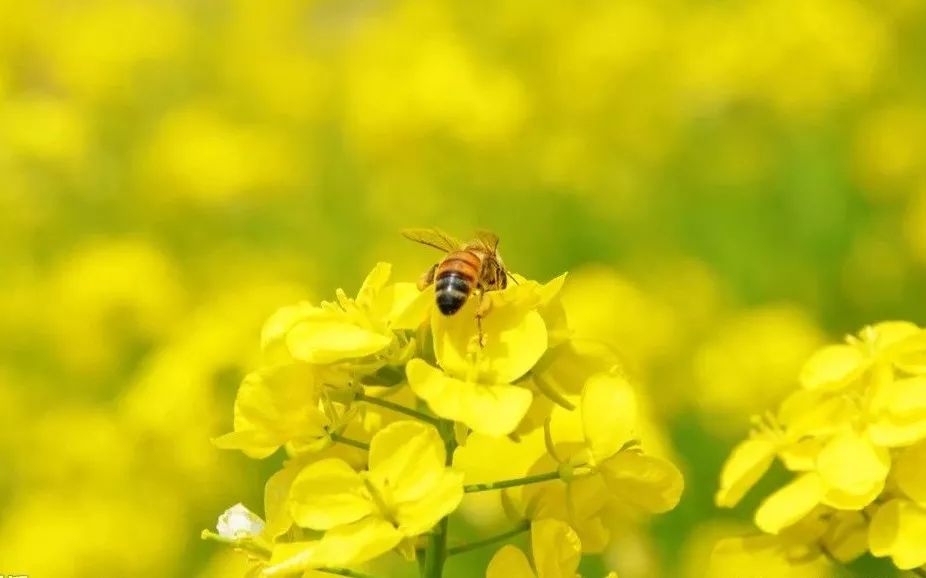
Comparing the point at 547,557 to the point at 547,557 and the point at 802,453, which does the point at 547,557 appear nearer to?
the point at 547,557

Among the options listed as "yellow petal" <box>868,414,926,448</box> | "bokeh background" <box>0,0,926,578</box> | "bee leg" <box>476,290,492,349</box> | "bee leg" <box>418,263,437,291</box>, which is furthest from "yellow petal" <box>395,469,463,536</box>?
"bokeh background" <box>0,0,926,578</box>

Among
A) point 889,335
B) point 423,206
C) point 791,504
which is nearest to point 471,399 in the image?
point 791,504

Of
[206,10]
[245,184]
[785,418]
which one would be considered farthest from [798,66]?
[785,418]

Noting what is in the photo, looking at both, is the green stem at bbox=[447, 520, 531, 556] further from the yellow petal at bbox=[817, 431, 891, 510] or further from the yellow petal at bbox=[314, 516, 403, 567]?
the yellow petal at bbox=[817, 431, 891, 510]

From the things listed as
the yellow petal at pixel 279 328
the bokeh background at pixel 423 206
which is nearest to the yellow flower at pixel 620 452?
the yellow petal at pixel 279 328

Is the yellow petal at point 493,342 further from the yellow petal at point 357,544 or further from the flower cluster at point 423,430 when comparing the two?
the yellow petal at point 357,544
